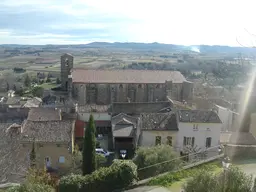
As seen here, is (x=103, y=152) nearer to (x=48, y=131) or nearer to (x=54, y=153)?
(x=54, y=153)

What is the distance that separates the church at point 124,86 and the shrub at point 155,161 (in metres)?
25.1

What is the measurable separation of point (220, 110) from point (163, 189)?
20.8 metres

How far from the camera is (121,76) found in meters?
45.0

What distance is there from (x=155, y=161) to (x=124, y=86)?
27.3 meters

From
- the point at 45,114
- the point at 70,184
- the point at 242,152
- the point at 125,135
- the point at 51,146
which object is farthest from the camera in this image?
the point at 45,114

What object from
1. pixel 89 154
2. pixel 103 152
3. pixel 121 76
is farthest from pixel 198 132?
pixel 121 76

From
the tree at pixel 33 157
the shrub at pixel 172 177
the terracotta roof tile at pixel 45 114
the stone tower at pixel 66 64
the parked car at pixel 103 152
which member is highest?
the stone tower at pixel 66 64

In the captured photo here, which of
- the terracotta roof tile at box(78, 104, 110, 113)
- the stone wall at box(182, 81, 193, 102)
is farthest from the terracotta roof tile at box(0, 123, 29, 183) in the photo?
the stone wall at box(182, 81, 193, 102)

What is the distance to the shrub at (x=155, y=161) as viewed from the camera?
16.6m

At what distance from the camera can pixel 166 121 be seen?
26.4 m

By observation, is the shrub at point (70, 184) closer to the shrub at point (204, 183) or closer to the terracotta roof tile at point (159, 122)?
the shrub at point (204, 183)

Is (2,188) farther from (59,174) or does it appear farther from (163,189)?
(59,174)

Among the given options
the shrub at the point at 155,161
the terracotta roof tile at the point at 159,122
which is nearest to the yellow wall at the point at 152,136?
the terracotta roof tile at the point at 159,122

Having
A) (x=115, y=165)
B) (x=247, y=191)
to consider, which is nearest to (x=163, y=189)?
(x=115, y=165)
